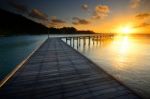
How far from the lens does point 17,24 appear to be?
16625 cm

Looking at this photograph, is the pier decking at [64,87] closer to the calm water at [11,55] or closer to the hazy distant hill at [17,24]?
the calm water at [11,55]

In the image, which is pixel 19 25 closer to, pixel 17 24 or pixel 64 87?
pixel 17 24

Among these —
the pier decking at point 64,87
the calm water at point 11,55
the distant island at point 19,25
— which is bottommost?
the calm water at point 11,55

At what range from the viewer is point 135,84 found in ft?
33.9

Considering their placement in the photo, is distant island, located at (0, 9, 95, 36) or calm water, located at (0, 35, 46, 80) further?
distant island, located at (0, 9, 95, 36)

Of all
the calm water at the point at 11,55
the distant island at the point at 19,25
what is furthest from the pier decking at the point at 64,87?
the distant island at the point at 19,25

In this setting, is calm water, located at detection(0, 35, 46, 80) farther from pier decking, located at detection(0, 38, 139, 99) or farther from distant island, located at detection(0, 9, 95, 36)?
distant island, located at detection(0, 9, 95, 36)

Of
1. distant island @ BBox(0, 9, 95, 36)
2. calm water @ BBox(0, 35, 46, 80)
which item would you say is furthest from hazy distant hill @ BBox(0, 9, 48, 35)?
calm water @ BBox(0, 35, 46, 80)

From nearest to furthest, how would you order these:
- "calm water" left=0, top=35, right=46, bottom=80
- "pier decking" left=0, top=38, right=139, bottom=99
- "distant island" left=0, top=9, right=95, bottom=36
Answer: "pier decking" left=0, top=38, right=139, bottom=99, "calm water" left=0, top=35, right=46, bottom=80, "distant island" left=0, top=9, right=95, bottom=36

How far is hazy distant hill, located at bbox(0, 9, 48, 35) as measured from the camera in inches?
6219

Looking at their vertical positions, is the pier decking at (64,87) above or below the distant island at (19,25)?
below

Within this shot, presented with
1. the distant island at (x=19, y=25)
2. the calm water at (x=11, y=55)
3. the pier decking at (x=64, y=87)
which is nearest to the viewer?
the pier decking at (x=64, y=87)

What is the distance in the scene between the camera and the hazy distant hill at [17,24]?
158 meters

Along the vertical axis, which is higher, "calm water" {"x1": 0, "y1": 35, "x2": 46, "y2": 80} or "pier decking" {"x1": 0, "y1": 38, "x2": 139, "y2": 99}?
"pier decking" {"x1": 0, "y1": 38, "x2": 139, "y2": 99}
